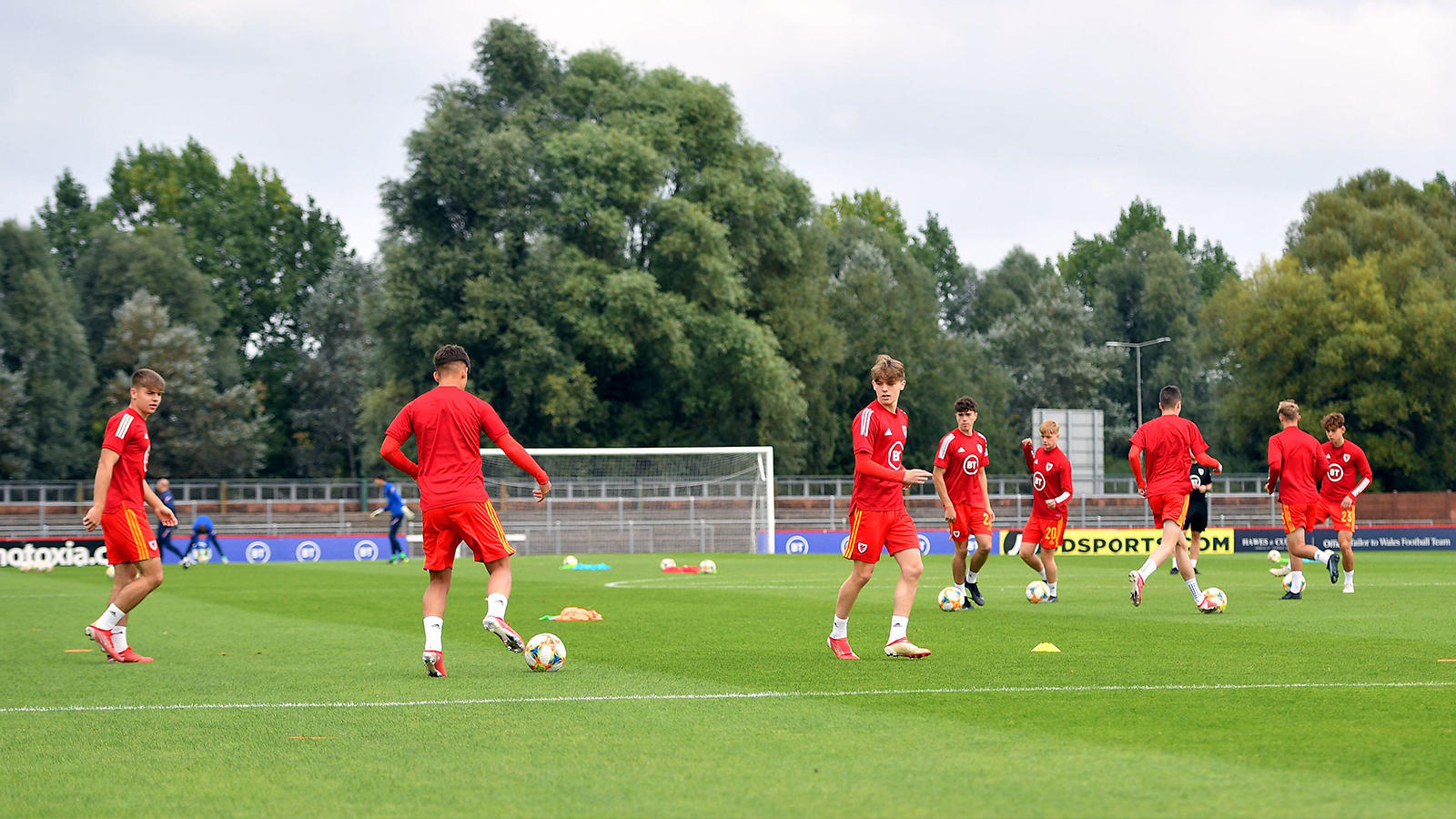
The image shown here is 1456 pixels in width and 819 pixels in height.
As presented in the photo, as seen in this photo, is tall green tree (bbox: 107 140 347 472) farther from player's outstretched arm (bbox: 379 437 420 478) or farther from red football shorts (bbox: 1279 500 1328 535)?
player's outstretched arm (bbox: 379 437 420 478)

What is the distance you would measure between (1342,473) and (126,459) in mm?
13901

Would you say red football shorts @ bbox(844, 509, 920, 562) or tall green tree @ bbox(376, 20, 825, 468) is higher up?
tall green tree @ bbox(376, 20, 825, 468)

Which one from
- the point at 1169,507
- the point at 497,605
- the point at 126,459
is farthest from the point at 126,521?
the point at 1169,507

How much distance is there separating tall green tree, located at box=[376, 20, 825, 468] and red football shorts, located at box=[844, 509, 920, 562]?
123 ft

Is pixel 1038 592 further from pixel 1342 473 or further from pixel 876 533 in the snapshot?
pixel 876 533

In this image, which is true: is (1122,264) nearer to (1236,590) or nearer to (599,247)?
(599,247)

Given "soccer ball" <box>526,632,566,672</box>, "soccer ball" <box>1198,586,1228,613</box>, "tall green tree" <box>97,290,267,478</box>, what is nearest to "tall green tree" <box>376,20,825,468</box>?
"tall green tree" <box>97,290,267,478</box>

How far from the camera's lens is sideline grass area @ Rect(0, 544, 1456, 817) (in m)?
5.36

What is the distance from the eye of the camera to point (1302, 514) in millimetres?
17641

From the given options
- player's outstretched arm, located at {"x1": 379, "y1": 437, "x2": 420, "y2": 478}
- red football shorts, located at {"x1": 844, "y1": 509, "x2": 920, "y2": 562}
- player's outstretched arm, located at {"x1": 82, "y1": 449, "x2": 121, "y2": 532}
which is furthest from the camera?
player's outstretched arm, located at {"x1": 82, "y1": 449, "x2": 121, "y2": 532}

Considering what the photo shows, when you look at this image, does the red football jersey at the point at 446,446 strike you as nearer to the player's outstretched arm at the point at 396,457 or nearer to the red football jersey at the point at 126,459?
the player's outstretched arm at the point at 396,457

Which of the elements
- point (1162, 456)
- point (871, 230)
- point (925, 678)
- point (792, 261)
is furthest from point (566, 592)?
point (871, 230)

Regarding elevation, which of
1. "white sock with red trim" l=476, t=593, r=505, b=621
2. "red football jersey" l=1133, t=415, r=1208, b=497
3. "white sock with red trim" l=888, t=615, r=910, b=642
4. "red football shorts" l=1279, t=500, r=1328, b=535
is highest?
"red football jersey" l=1133, t=415, r=1208, b=497

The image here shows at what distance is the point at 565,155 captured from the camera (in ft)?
159
